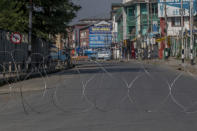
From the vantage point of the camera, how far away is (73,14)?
41688 mm

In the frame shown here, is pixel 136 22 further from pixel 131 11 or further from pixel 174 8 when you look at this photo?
pixel 174 8

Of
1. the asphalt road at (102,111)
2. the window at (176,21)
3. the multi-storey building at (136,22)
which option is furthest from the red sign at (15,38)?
the multi-storey building at (136,22)

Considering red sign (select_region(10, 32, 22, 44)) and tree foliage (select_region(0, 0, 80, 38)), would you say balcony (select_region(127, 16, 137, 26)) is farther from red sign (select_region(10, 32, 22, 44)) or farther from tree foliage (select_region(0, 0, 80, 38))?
red sign (select_region(10, 32, 22, 44))

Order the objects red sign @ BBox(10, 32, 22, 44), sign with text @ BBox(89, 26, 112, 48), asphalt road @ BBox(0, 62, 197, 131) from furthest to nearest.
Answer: sign with text @ BBox(89, 26, 112, 48) → red sign @ BBox(10, 32, 22, 44) → asphalt road @ BBox(0, 62, 197, 131)

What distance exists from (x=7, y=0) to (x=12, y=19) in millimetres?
1702

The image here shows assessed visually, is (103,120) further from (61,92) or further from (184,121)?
(61,92)

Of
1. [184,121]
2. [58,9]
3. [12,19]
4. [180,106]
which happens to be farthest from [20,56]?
[184,121]

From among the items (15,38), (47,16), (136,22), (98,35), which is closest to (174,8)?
(136,22)

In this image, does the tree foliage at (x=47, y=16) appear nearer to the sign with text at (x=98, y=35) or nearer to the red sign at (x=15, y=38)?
the red sign at (x=15, y=38)

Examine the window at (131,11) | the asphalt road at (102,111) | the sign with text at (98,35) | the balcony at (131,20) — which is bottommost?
the asphalt road at (102,111)

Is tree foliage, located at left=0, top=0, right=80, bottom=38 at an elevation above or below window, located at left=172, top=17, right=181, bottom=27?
below

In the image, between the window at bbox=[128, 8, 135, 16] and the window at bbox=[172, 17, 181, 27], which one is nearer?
the window at bbox=[172, 17, 181, 27]

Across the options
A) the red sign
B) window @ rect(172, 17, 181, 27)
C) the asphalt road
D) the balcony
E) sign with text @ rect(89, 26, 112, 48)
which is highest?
the balcony

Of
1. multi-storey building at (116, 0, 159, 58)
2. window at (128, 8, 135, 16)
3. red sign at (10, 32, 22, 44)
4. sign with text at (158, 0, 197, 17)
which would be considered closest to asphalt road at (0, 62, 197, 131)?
red sign at (10, 32, 22, 44)
